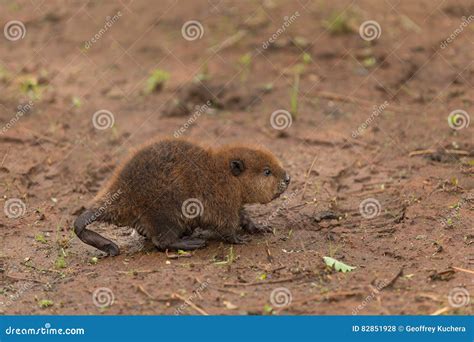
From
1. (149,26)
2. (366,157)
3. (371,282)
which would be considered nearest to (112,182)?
(371,282)

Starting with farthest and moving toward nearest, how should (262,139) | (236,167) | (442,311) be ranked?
(262,139), (236,167), (442,311)

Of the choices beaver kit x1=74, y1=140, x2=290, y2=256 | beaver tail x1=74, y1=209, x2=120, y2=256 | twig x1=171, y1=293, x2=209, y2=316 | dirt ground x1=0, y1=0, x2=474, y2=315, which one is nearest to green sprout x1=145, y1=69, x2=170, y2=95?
dirt ground x1=0, y1=0, x2=474, y2=315

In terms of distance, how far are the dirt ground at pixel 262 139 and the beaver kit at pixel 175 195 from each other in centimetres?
27

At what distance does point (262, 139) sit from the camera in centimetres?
1145

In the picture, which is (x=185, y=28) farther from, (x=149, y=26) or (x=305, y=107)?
(x=305, y=107)

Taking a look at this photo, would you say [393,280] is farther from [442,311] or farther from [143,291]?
[143,291]

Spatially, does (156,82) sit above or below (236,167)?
above

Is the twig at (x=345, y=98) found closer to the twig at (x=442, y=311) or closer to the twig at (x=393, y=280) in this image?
the twig at (x=393, y=280)

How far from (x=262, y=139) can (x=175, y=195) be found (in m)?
3.48

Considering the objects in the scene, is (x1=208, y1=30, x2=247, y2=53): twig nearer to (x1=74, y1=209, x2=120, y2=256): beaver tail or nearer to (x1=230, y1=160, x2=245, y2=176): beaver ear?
(x1=230, y1=160, x2=245, y2=176): beaver ear

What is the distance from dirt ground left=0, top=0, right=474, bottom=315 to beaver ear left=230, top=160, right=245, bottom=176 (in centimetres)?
81

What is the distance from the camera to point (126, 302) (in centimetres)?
714

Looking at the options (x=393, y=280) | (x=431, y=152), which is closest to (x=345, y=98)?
(x=431, y=152)

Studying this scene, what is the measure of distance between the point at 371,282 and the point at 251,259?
55.4 inches
